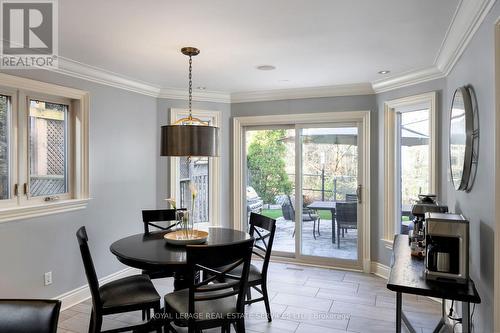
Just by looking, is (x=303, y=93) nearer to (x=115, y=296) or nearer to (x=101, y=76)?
(x=101, y=76)

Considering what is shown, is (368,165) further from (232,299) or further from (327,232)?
(232,299)

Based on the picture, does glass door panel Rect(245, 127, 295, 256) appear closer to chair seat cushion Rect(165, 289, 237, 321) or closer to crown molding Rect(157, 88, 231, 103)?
crown molding Rect(157, 88, 231, 103)

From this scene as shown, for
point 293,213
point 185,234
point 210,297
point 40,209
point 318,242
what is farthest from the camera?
point 293,213

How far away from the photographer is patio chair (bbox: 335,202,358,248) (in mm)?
4613

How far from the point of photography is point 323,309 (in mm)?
3373

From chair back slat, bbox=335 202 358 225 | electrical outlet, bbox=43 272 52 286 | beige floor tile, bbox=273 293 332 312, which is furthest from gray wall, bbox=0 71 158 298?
Answer: chair back slat, bbox=335 202 358 225

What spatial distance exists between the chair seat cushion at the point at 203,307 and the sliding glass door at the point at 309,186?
8.35 ft

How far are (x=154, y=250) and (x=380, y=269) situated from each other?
9.97 feet

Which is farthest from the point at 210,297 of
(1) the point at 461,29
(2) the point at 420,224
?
(1) the point at 461,29

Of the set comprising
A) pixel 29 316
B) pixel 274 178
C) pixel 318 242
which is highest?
pixel 274 178

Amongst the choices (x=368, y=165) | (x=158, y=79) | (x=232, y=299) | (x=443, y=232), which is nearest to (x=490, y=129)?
(x=443, y=232)

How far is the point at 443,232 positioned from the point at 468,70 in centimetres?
126

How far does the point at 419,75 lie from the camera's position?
3711 millimetres

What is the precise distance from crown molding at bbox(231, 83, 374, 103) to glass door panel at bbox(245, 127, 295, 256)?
0.47 m
